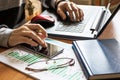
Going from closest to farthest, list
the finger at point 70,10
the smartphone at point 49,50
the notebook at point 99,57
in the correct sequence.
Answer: the notebook at point 99,57
the smartphone at point 49,50
the finger at point 70,10

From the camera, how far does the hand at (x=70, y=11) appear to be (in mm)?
1177

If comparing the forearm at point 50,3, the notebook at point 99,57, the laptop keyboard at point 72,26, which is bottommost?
the laptop keyboard at point 72,26

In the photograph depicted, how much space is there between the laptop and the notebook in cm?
8

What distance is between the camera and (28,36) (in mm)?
919

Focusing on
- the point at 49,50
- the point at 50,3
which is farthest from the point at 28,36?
the point at 50,3

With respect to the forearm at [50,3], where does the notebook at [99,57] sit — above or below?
below

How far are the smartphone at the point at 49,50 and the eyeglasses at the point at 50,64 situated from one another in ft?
0.13

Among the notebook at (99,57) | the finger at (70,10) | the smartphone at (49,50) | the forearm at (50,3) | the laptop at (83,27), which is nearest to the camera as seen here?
the notebook at (99,57)

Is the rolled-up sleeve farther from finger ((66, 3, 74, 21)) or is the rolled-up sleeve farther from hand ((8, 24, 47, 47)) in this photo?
hand ((8, 24, 47, 47))

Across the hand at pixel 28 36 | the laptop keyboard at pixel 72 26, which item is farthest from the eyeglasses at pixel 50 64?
the laptop keyboard at pixel 72 26

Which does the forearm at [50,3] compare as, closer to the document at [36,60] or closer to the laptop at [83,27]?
the laptop at [83,27]

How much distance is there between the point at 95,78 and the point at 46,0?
0.90m

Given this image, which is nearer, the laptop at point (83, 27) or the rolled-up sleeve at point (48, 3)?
the laptop at point (83, 27)

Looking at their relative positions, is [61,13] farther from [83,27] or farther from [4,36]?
[4,36]
